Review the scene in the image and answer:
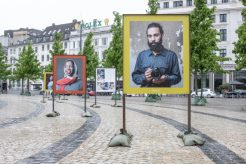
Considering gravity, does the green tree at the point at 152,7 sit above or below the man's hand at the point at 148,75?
above

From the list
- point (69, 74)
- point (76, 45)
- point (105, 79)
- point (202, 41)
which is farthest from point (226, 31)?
point (69, 74)

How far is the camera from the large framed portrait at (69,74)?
19.9 m

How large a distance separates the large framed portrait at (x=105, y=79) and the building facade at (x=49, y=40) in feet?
199

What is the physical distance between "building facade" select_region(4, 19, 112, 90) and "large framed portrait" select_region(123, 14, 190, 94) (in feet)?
255

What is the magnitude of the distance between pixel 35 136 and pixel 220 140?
5.13 metres

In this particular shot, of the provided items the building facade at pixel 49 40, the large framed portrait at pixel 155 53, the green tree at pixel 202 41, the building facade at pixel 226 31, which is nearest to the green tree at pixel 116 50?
the green tree at pixel 202 41

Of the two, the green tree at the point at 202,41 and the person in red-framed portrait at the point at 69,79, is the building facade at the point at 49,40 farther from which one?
the person in red-framed portrait at the point at 69,79

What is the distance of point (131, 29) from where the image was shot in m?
10.6

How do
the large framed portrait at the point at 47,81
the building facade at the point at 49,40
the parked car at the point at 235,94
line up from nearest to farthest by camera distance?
1. the large framed portrait at the point at 47,81
2. the parked car at the point at 235,94
3. the building facade at the point at 49,40

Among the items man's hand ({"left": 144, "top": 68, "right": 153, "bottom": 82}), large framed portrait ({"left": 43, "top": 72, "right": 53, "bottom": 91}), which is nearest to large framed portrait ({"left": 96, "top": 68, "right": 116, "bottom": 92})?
large framed portrait ({"left": 43, "top": 72, "right": 53, "bottom": 91})

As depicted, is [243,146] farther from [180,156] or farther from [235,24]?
[235,24]

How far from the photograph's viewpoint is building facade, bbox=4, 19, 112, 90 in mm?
96950

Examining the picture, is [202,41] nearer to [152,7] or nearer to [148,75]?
[152,7]

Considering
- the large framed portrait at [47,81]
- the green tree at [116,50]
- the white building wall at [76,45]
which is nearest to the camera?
the large framed portrait at [47,81]
